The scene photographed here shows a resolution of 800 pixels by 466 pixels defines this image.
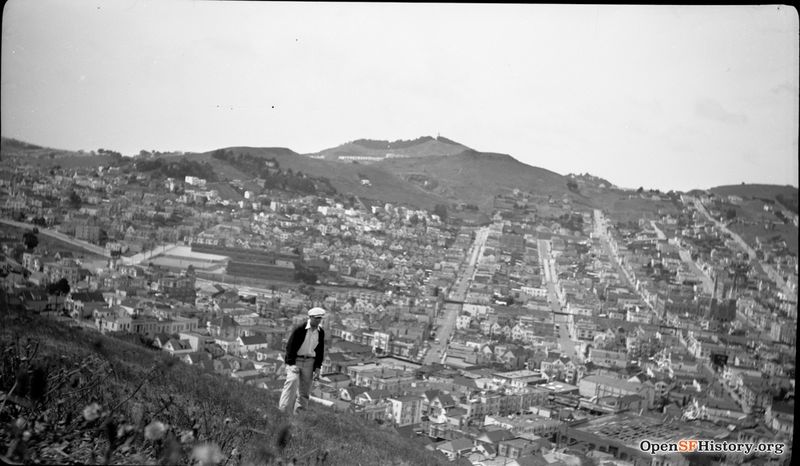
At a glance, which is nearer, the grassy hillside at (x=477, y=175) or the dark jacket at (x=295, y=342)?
the dark jacket at (x=295, y=342)

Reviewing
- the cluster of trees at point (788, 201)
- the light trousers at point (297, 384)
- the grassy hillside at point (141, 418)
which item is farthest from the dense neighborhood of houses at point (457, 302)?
the light trousers at point (297, 384)

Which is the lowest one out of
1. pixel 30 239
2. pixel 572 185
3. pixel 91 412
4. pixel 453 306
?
pixel 453 306

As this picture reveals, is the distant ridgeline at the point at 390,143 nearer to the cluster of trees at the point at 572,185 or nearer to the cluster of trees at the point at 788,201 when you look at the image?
the cluster of trees at the point at 572,185

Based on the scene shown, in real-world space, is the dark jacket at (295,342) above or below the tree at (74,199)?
below

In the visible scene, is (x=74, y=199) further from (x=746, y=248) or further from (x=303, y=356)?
(x=746, y=248)

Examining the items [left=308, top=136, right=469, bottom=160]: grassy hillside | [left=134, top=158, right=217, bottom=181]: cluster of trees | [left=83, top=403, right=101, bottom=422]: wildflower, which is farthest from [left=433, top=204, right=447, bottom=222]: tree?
[left=83, top=403, right=101, bottom=422]: wildflower

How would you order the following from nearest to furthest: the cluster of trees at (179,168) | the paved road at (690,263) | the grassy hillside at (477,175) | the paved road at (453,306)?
the paved road at (690,263) < the grassy hillside at (477,175) < the paved road at (453,306) < the cluster of trees at (179,168)

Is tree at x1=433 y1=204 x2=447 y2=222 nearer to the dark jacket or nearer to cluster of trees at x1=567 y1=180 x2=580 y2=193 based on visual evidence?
cluster of trees at x1=567 y1=180 x2=580 y2=193

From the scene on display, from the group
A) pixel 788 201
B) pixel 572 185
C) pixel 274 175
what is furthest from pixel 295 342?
pixel 274 175
